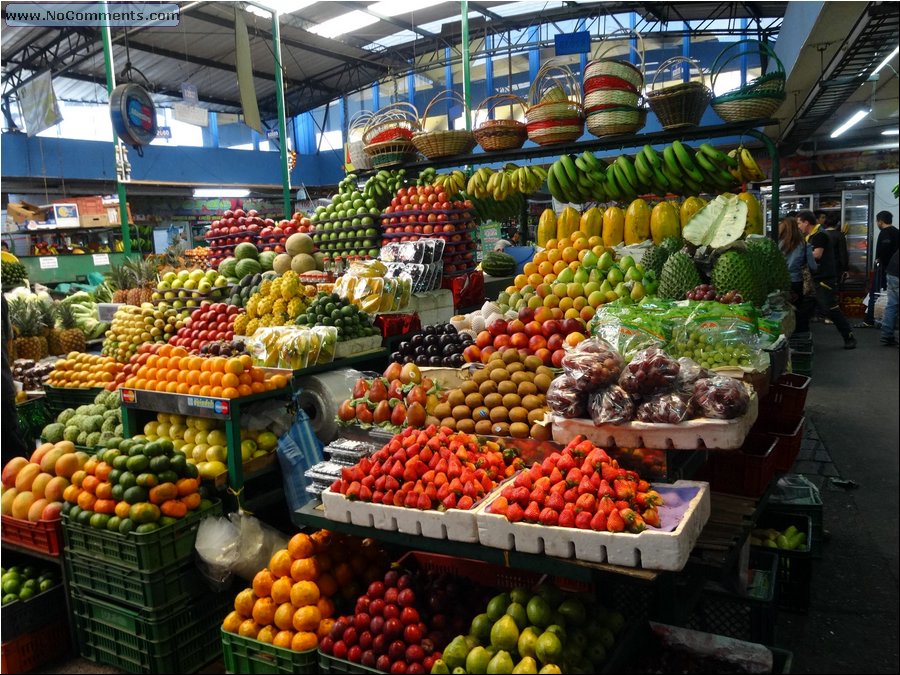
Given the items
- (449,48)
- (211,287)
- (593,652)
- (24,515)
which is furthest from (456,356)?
(449,48)

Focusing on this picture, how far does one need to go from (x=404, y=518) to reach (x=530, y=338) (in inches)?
52.6

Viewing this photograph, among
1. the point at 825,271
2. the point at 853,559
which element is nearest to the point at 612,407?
the point at 853,559

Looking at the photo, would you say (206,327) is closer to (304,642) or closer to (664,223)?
(304,642)

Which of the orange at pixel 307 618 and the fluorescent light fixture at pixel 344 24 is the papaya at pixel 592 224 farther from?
the fluorescent light fixture at pixel 344 24

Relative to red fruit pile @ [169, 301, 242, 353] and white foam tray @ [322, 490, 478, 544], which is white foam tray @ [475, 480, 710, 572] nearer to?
white foam tray @ [322, 490, 478, 544]

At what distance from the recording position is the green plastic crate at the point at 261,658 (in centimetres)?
250

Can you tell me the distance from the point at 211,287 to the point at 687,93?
13.5 ft

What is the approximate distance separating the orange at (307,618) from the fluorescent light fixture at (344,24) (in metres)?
14.1

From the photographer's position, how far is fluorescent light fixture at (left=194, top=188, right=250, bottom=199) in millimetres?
14455

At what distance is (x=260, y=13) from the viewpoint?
1399 cm

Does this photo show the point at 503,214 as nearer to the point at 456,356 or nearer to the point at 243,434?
the point at 456,356

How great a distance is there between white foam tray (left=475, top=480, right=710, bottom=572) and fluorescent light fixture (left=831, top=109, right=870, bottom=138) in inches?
311

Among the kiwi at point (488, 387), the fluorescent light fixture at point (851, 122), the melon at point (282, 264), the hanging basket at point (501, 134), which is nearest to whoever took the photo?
the kiwi at point (488, 387)

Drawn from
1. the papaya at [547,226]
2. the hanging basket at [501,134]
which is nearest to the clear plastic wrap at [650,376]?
the papaya at [547,226]
